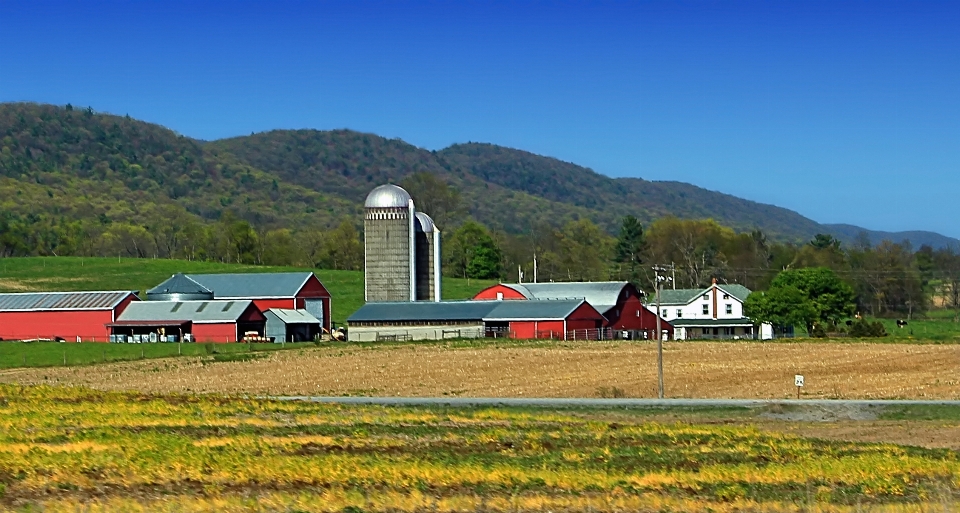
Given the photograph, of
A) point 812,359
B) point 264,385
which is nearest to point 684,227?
point 812,359

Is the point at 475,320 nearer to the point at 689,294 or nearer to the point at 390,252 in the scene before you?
the point at 390,252

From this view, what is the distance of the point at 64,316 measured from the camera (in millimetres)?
86938

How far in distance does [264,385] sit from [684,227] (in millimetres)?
124261

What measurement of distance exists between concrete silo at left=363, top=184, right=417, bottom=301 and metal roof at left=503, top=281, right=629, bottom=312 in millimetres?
9000

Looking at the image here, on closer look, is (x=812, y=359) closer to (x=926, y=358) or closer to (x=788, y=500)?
(x=926, y=358)

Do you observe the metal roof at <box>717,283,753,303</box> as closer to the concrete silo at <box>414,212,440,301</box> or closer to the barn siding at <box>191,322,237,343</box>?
the concrete silo at <box>414,212,440,301</box>

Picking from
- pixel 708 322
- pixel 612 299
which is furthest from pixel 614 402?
pixel 708 322

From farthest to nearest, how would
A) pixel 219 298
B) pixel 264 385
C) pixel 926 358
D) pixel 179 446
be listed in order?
pixel 219 298
pixel 926 358
pixel 264 385
pixel 179 446

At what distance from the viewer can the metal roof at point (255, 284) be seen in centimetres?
9281

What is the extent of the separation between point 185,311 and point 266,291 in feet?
31.5

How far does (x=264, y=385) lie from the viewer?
51406mm

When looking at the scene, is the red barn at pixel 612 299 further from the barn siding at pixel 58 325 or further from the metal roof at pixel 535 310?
the barn siding at pixel 58 325

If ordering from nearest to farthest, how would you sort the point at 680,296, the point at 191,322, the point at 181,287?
the point at 191,322, the point at 181,287, the point at 680,296

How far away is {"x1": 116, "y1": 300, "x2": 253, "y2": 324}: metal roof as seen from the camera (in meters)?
83.4
